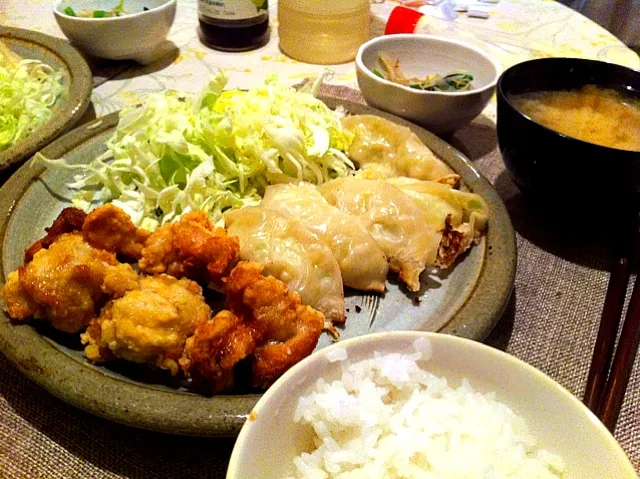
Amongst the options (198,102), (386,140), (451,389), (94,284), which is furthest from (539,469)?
(198,102)

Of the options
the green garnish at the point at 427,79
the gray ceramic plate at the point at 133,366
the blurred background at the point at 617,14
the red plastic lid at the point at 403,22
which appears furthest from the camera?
the blurred background at the point at 617,14

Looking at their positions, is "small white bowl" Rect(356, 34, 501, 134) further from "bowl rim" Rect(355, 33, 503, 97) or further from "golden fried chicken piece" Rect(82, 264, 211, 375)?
"golden fried chicken piece" Rect(82, 264, 211, 375)

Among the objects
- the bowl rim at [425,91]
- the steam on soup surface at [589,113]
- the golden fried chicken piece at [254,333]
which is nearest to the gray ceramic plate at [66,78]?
the golden fried chicken piece at [254,333]

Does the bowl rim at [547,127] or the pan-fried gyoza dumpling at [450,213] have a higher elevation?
the bowl rim at [547,127]

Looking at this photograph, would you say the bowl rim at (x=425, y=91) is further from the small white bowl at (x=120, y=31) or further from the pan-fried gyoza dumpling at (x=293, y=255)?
the small white bowl at (x=120, y=31)

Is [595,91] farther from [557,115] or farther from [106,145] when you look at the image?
[106,145]
